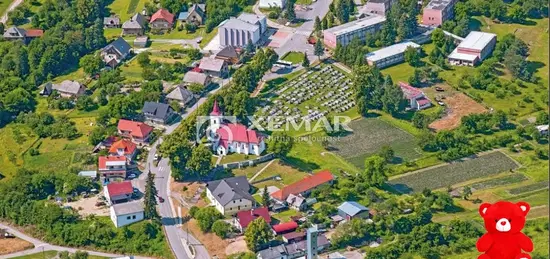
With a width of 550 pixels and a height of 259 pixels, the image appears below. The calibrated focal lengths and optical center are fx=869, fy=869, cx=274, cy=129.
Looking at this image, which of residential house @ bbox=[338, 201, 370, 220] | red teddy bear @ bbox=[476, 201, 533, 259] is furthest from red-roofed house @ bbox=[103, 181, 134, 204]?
red teddy bear @ bbox=[476, 201, 533, 259]

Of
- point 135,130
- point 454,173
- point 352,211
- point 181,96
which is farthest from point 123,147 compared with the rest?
point 454,173

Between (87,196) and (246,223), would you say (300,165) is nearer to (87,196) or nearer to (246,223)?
(246,223)

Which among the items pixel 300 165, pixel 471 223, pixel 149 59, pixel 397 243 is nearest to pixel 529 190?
pixel 471 223

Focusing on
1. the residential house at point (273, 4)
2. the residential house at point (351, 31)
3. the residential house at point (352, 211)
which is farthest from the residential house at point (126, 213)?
the residential house at point (273, 4)

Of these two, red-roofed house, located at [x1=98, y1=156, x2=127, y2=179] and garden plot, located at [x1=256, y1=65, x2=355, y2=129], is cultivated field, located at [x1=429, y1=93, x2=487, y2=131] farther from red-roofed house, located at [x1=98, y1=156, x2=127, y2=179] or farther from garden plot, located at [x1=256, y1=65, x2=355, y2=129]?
red-roofed house, located at [x1=98, y1=156, x2=127, y2=179]

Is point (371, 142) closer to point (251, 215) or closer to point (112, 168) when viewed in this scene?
point (251, 215)
